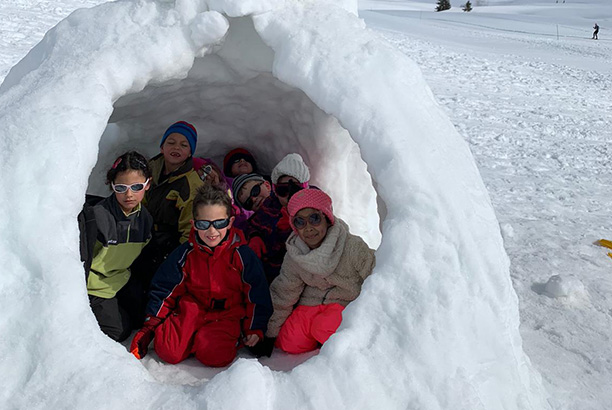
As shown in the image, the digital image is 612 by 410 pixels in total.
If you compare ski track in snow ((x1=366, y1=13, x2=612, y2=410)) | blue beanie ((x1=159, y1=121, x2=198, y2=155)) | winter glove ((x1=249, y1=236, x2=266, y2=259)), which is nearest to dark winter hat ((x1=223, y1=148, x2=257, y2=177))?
blue beanie ((x1=159, y1=121, x2=198, y2=155))

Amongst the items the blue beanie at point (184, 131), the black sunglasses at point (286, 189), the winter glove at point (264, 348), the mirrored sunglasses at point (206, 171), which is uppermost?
the blue beanie at point (184, 131)

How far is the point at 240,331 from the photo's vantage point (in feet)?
8.00

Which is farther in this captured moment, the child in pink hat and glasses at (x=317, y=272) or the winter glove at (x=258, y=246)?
the winter glove at (x=258, y=246)

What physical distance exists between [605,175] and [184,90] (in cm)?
474

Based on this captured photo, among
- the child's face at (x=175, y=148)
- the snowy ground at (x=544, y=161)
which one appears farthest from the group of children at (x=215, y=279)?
the child's face at (x=175, y=148)

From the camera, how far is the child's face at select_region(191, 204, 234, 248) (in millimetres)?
2273

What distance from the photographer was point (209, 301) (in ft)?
8.02

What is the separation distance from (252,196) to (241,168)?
350mm

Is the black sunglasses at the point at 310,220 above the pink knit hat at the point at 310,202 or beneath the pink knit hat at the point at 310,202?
beneath

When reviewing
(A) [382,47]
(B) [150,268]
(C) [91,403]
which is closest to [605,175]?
(A) [382,47]

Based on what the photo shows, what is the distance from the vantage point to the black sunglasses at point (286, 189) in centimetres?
297

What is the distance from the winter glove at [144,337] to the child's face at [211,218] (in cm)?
41

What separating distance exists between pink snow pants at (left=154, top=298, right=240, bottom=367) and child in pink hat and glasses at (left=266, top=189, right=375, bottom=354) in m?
0.21

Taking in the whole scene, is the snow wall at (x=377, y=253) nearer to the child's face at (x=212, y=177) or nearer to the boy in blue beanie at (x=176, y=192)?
the boy in blue beanie at (x=176, y=192)
